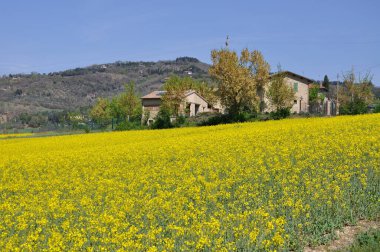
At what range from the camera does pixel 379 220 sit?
404 inches

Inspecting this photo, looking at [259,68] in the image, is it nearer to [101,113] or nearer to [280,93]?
[280,93]

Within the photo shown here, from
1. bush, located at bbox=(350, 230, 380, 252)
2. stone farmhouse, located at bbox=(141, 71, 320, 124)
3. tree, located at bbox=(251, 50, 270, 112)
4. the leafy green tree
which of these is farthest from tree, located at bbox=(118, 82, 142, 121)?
bush, located at bbox=(350, 230, 380, 252)

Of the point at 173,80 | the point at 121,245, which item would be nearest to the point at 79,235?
the point at 121,245

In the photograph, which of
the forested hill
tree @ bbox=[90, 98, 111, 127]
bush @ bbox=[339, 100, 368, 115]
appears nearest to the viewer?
bush @ bbox=[339, 100, 368, 115]

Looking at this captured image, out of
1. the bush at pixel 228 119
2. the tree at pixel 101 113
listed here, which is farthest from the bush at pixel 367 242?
the tree at pixel 101 113

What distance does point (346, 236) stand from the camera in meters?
9.55

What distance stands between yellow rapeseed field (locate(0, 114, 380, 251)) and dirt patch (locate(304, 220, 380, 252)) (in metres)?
0.16

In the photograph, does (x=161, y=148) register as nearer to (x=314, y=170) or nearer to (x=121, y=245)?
(x=314, y=170)

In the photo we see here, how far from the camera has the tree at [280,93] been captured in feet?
196

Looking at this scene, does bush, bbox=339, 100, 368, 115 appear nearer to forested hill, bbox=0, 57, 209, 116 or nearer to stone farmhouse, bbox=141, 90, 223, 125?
stone farmhouse, bbox=141, 90, 223, 125

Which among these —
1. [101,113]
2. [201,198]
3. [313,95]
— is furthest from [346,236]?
[101,113]

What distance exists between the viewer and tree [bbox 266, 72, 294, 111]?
2352 inches

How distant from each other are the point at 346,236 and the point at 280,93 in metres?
51.4

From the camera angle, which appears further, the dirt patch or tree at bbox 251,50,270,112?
tree at bbox 251,50,270,112
